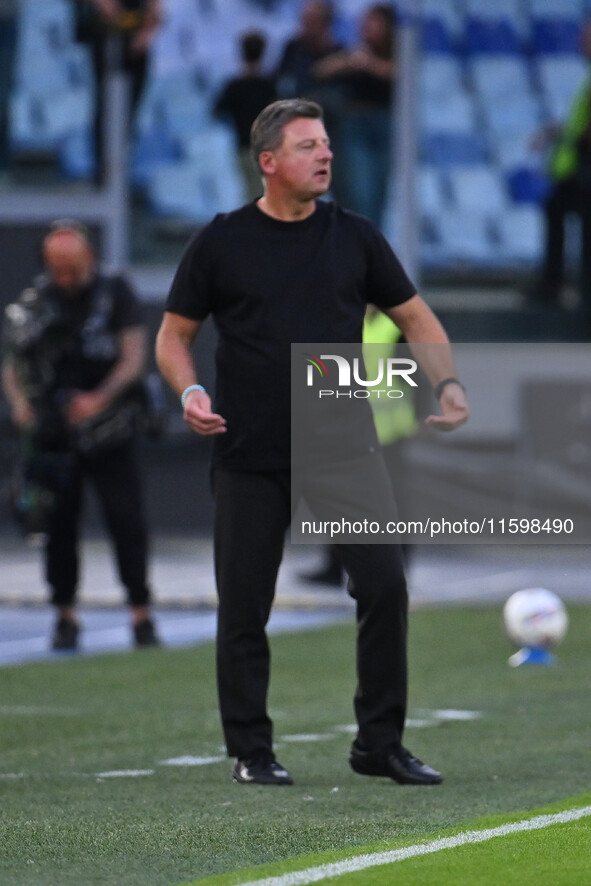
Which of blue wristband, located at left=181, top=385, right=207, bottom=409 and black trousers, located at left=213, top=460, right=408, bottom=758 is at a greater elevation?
blue wristband, located at left=181, top=385, right=207, bottom=409

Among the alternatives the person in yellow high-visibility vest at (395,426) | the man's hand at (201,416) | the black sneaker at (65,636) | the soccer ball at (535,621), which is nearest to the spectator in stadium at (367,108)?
the person in yellow high-visibility vest at (395,426)

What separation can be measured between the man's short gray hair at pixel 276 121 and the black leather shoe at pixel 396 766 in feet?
5.99

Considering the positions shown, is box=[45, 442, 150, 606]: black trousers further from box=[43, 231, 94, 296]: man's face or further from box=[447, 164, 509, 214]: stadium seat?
box=[447, 164, 509, 214]: stadium seat

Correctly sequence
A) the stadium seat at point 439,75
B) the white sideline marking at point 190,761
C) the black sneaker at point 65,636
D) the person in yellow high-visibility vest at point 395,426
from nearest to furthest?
the white sideline marking at point 190,761
the black sneaker at point 65,636
the person in yellow high-visibility vest at point 395,426
the stadium seat at point 439,75

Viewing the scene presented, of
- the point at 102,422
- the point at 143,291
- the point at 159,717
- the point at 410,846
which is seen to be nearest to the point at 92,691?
the point at 159,717

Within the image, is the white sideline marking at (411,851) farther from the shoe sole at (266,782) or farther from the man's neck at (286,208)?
the man's neck at (286,208)

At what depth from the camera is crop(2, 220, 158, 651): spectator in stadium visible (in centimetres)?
1005

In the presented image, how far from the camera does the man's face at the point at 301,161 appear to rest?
19.7 feet

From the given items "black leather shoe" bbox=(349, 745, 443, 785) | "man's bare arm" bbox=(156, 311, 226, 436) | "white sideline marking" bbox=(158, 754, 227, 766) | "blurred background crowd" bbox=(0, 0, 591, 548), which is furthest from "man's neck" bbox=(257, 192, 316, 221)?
"blurred background crowd" bbox=(0, 0, 591, 548)

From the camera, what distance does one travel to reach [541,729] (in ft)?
24.5

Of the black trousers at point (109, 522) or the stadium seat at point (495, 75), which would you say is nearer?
the black trousers at point (109, 522)

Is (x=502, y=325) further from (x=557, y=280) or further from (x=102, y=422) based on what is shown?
(x=102, y=422)

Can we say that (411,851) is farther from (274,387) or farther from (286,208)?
(286,208)

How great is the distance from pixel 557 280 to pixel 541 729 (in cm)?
1101
